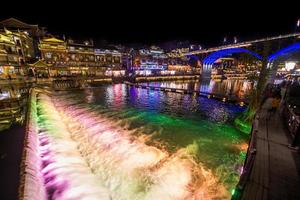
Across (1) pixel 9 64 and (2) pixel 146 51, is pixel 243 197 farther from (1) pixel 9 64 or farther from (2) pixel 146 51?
(2) pixel 146 51

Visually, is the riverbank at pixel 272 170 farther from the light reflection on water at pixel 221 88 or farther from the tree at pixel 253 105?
the light reflection on water at pixel 221 88

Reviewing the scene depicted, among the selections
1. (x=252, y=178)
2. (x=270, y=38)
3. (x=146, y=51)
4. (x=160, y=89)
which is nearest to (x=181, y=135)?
(x=252, y=178)

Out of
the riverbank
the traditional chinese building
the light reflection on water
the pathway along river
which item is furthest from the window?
the riverbank

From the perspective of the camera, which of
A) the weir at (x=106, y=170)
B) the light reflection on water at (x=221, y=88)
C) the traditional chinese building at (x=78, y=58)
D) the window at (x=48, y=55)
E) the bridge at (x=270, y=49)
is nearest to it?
the weir at (x=106, y=170)

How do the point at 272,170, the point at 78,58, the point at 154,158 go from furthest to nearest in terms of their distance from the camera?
the point at 78,58
the point at 154,158
the point at 272,170

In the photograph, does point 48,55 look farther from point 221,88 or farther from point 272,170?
point 272,170

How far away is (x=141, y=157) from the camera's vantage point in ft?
32.8

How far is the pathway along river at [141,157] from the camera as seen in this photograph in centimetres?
727

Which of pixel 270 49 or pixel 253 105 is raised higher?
pixel 270 49

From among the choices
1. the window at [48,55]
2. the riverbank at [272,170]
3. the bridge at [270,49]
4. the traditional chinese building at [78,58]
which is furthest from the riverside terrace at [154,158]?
the window at [48,55]

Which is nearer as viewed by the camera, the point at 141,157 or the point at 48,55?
the point at 141,157

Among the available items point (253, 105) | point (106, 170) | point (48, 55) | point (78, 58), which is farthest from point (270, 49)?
point (48, 55)

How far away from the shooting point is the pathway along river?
23.9ft

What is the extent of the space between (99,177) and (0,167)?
4.62 metres
